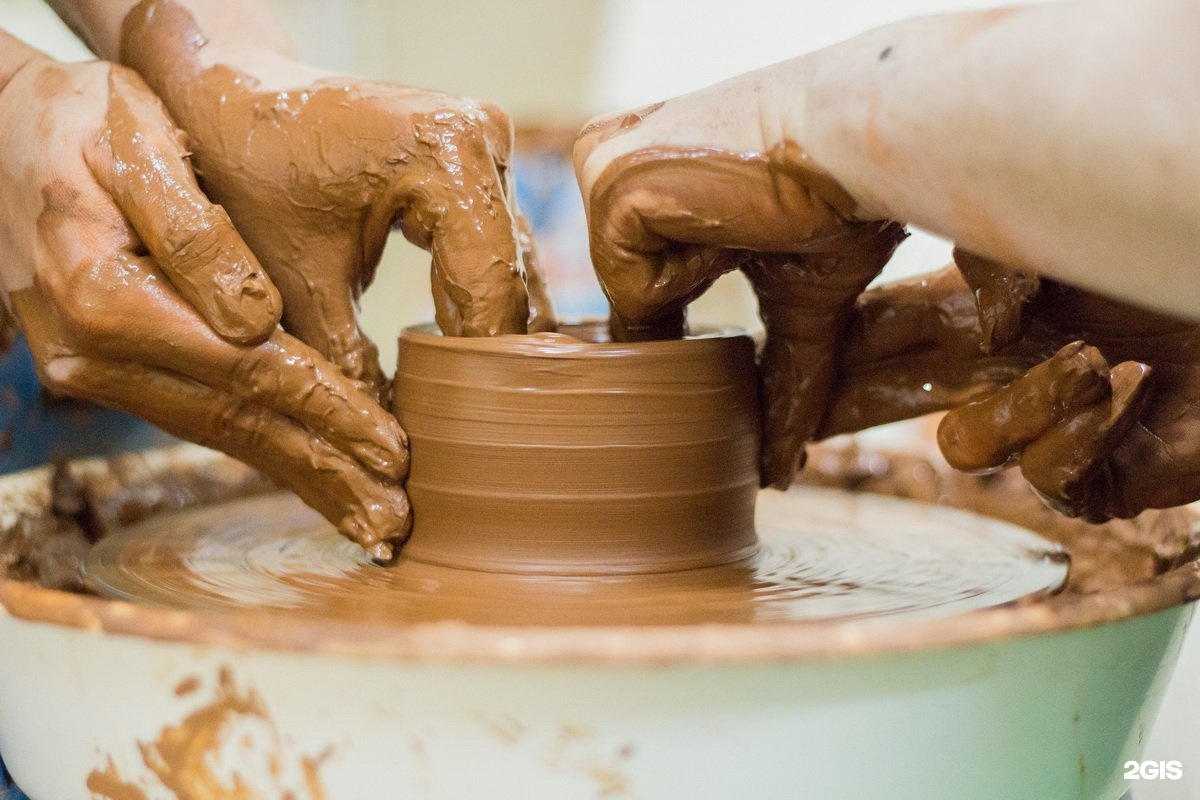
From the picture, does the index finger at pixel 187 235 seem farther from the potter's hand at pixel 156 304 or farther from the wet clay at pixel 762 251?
the wet clay at pixel 762 251

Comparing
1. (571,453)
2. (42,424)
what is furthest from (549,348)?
(42,424)

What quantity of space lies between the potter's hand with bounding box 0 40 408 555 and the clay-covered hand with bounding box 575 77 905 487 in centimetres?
36

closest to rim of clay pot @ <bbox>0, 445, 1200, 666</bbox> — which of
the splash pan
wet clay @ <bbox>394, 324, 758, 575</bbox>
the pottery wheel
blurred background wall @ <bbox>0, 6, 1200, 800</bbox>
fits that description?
the splash pan

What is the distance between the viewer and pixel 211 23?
1.56m

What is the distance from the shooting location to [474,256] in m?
1.34

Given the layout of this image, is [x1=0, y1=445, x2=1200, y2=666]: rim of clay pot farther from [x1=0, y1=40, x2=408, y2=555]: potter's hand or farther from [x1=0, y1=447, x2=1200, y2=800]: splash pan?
[x1=0, y1=40, x2=408, y2=555]: potter's hand

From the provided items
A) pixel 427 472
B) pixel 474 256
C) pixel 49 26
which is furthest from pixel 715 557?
pixel 49 26

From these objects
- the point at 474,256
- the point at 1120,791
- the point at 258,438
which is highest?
the point at 474,256

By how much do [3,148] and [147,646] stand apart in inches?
29.0

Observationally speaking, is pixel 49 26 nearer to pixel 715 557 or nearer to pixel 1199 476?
pixel 715 557

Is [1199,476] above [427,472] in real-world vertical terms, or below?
above

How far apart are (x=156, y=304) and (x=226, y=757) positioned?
556 mm

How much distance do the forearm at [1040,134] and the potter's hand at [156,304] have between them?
64 cm

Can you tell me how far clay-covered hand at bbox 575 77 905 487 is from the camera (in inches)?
44.6
